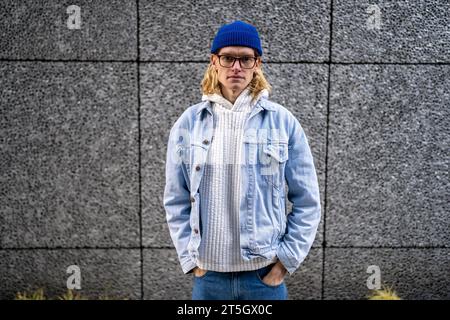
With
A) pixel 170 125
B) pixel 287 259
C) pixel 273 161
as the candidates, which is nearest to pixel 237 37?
pixel 273 161

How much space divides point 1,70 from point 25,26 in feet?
1.29

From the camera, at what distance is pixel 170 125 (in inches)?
138

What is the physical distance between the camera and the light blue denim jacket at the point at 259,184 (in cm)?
198

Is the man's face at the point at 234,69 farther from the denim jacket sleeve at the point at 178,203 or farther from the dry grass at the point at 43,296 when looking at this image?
the dry grass at the point at 43,296

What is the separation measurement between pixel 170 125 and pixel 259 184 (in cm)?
166

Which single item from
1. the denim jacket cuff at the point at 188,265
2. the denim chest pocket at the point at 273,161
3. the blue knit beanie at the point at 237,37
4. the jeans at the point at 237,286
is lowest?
the jeans at the point at 237,286

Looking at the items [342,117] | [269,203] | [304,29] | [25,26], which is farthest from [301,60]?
[25,26]

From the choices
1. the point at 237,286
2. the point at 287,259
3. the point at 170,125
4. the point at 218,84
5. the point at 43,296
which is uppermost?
the point at 218,84

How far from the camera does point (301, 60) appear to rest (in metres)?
3.49

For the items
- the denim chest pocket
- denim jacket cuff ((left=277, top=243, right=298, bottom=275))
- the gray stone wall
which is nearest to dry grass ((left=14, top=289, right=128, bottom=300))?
the gray stone wall

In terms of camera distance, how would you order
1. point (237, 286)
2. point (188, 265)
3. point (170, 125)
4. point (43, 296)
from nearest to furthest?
point (237, 286) < point (188, 265) < point (170, 125) < point (43, 296)

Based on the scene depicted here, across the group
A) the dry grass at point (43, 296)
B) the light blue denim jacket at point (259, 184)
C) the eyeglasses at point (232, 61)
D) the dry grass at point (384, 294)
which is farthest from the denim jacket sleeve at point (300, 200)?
the dry grass at point (43, 296)

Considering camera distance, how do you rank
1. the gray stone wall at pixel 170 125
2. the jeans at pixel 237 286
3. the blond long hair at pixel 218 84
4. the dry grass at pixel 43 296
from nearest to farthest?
the jeans at pixel 237 286, the blond long hair at pixel 218 84, the gray stone wall at pixel 170 125, the dry grass at pixel 43 296

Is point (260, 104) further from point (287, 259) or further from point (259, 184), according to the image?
point (287, 259)
